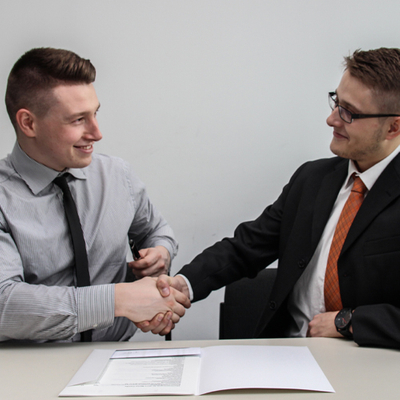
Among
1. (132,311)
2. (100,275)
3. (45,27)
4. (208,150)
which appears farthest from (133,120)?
(132,311)

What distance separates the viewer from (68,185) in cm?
160

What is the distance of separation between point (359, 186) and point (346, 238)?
22 centimetres

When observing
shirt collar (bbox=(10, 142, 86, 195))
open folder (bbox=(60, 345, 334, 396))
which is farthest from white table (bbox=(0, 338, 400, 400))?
shirt collar (bbox=(10, 142, 86, 195))

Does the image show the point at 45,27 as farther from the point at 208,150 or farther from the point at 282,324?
the point at 282,324

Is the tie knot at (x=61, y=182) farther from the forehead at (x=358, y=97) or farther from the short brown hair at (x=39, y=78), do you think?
the forehead at (x=358, y=97)

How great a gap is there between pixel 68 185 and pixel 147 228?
47 centimetres

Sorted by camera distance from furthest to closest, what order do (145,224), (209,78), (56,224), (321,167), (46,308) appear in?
(209,78), (145,224), (321,167), (56,224), (46,308)

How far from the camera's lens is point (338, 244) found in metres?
1.52

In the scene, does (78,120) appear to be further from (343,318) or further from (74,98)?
(343,318)

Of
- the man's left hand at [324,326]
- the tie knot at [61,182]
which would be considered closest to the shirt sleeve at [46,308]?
the tie knot at [61,182]

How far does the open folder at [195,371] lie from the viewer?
97cm

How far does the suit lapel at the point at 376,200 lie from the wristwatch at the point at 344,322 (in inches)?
9.1

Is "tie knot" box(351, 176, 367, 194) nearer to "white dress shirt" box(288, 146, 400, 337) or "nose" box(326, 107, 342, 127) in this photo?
"white dress shirt" box(288, 146, 400, 337)

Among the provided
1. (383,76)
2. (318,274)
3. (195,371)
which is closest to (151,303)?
(195,371)
